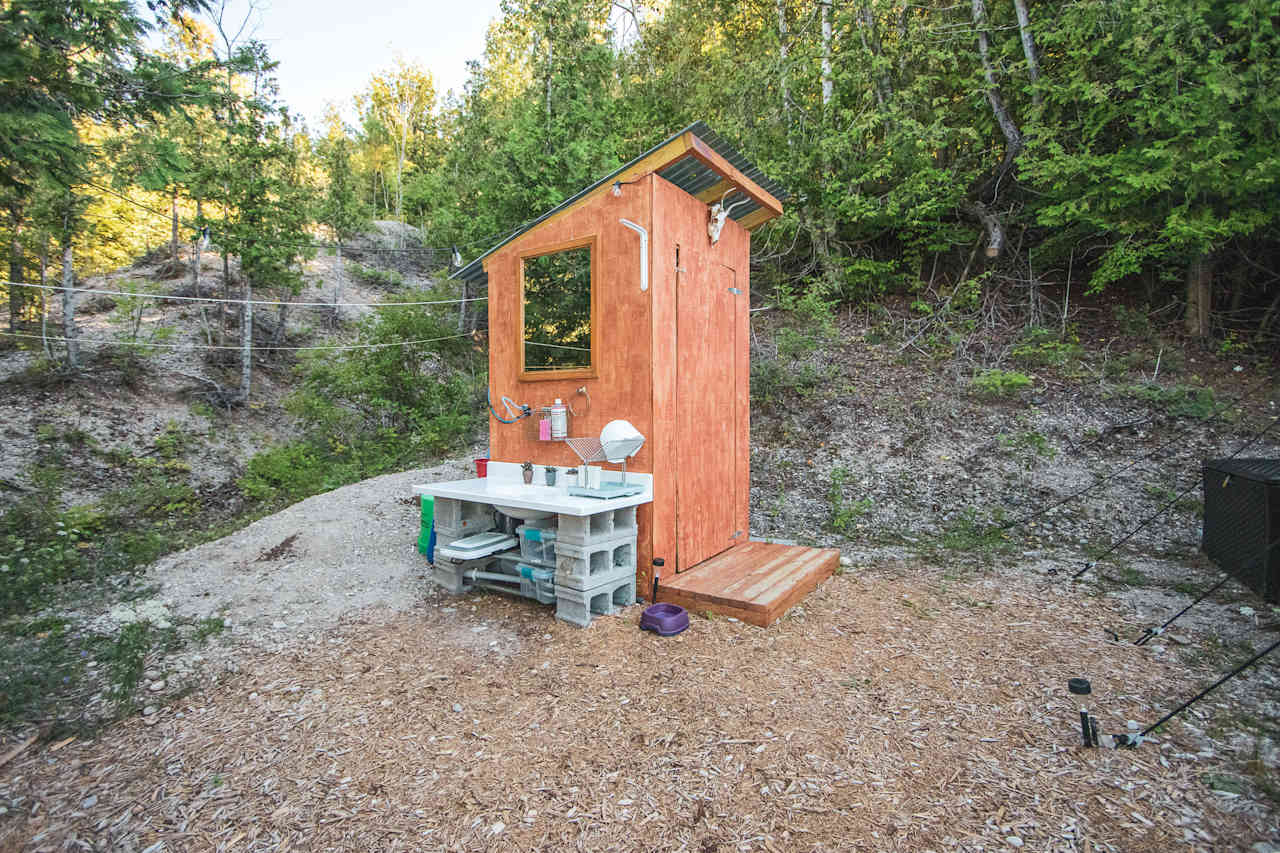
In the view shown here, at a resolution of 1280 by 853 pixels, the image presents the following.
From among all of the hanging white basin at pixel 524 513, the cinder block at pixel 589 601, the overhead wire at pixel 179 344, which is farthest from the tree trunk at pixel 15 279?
the cinder block at pixel 589 601

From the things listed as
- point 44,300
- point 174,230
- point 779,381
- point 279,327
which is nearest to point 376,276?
point 279,327

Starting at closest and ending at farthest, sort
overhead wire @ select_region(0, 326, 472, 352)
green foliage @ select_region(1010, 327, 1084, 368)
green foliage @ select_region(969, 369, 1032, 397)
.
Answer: green foliage @ select_region(969, 369, 1032, 397) < green foliage @ select_region(1010, 327, 1084, 368) < overhead wire @ select_region(0, 326, 472, 352)

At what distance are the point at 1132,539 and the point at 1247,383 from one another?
11.7 feet

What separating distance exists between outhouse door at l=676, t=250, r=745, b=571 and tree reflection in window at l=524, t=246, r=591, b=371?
0.70 m

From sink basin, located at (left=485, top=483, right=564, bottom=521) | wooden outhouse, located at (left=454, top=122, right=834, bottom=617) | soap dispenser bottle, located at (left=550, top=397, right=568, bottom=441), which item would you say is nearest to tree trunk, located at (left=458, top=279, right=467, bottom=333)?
wooden outhouse, located at (left=454, top=122, right=834, bottom=617)

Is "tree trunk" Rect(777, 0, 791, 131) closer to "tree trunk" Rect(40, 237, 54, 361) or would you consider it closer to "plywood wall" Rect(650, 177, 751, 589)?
"plywood wall" Rect(650, 177, 751, 589)

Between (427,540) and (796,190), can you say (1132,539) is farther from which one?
(796,190)

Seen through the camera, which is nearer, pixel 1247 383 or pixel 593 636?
pixel 593 636

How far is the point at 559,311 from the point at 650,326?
2.86 ft

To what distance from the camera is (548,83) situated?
10984 millimetres

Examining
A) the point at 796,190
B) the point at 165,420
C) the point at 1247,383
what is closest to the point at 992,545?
the point at 1247,383

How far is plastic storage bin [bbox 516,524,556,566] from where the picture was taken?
3.71 meters

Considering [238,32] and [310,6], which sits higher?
[310,6]

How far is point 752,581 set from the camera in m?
3.89
